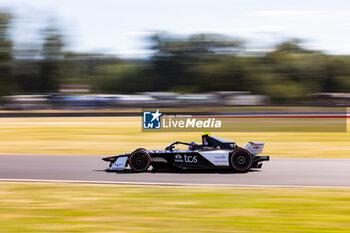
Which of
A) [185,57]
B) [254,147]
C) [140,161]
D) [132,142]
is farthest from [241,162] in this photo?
[185,57]

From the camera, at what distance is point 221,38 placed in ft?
268

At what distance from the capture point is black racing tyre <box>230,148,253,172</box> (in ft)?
31.8

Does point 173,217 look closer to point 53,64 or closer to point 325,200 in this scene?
point 325,200

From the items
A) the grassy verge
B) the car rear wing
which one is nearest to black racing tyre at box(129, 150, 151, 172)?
the car rear wing

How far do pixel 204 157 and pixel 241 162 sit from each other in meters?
0.75

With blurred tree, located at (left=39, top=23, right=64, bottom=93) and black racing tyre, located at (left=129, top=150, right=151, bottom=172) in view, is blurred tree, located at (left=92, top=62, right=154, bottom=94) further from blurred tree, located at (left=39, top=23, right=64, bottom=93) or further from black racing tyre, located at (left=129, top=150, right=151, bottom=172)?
black racing tyre, located at (left=129, top=150, right=151, bottom=172)

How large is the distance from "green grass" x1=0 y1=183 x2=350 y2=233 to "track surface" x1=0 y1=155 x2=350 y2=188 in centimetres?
70

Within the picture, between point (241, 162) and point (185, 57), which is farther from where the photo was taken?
point (185, 57)

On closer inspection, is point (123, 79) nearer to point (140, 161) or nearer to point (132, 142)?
point (132, 142)

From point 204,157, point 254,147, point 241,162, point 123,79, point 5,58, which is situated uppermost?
point 5,58

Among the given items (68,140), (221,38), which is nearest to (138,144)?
(68,140)

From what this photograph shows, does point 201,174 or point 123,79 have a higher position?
point 123,79

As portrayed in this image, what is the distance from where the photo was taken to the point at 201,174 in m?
9.73

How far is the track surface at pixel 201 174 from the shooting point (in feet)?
29.0
